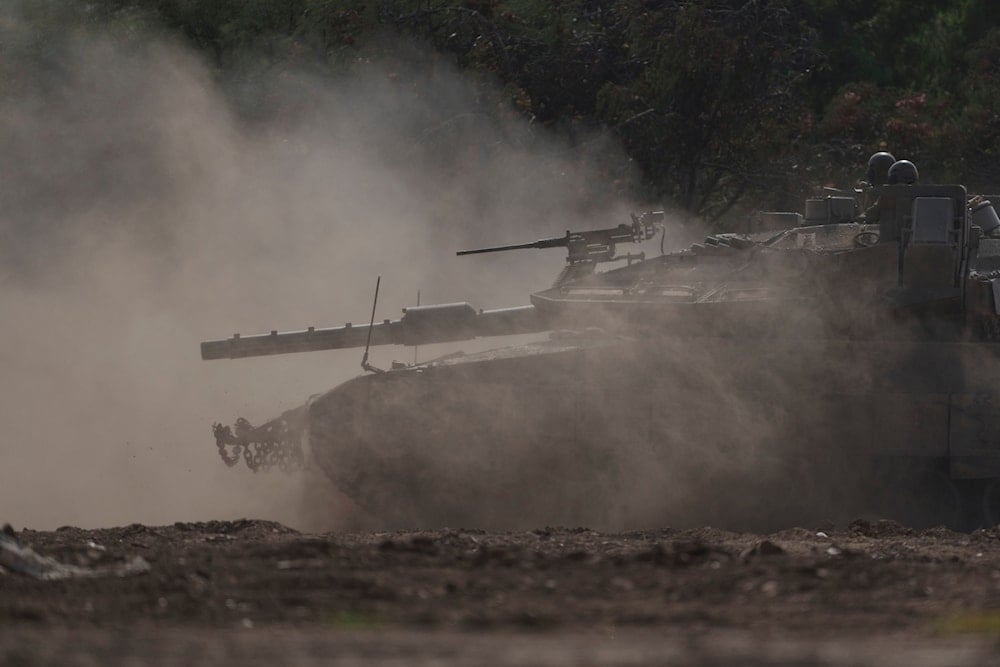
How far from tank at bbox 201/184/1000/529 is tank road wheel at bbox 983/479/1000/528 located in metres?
0.02

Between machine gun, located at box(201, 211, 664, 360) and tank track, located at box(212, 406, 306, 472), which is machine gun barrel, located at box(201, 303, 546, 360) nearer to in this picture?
machine gun, located at box(201, 211, 664, 360)

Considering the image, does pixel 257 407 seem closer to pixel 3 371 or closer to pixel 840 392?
pixel 3 371

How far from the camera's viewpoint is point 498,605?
6508mm

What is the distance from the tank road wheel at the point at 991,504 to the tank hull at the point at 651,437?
1.0 inches

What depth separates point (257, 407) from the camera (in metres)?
15.9

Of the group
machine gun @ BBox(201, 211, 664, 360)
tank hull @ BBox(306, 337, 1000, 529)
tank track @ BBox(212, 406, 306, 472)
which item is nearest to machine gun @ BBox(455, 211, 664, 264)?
machine gun @ BBox(201, 211, 664, 360)

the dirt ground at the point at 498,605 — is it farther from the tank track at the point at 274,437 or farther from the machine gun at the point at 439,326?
the machine gun at the point at 439,326

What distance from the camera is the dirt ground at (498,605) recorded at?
5.60 meters

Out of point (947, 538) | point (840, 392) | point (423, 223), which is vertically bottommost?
point (947, 538)

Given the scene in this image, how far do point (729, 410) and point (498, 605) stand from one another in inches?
184

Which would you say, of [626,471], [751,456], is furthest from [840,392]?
[626,471]

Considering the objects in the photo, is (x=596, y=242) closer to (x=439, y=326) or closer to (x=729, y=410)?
(x=439, y=326)

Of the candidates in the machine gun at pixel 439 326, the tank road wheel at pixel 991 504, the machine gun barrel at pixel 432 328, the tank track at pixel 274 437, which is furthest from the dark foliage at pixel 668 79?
the tank road wheel at pixel 991 504

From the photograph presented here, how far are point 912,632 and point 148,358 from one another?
11.7 metres
